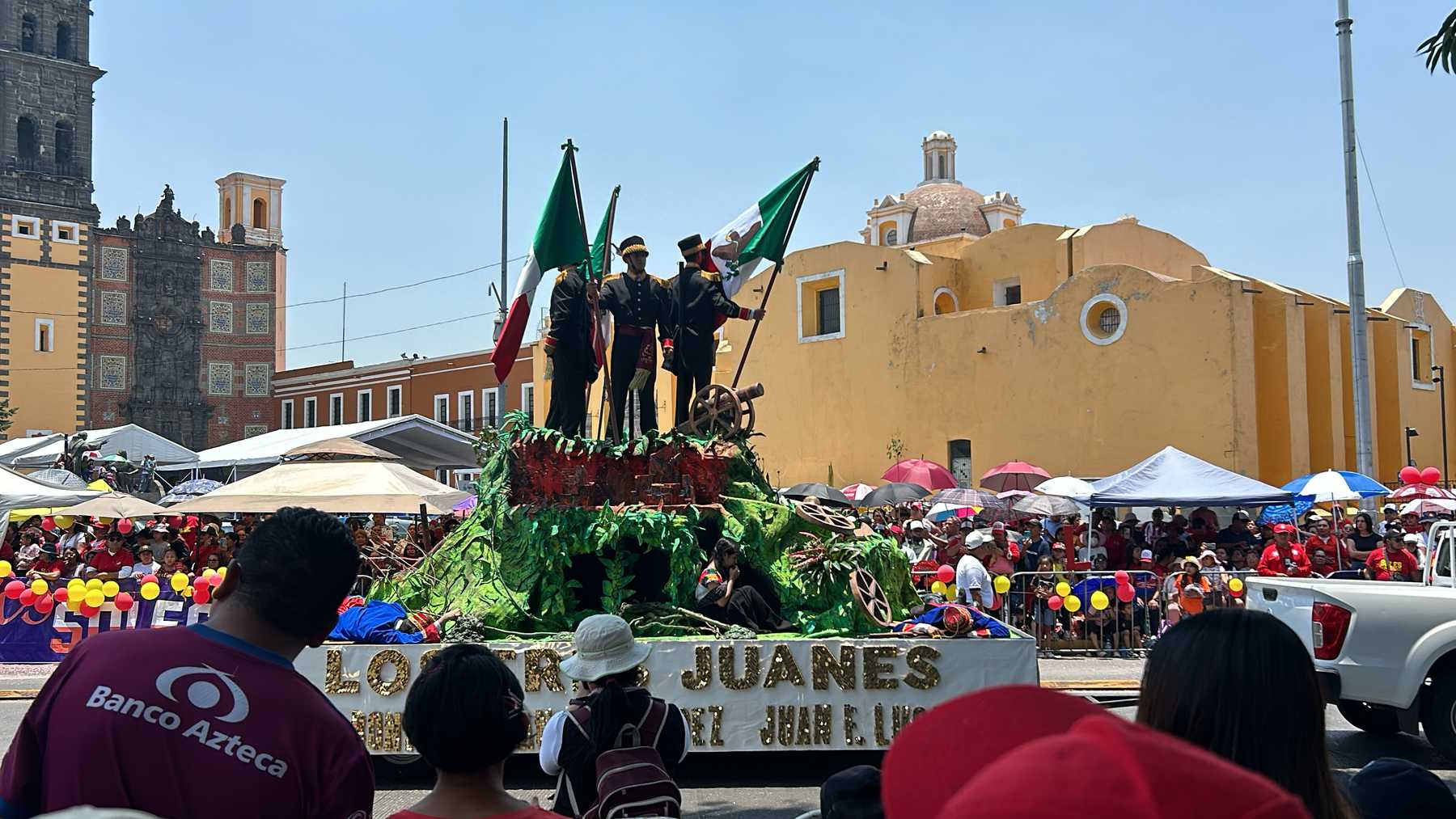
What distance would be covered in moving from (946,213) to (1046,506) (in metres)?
26.9

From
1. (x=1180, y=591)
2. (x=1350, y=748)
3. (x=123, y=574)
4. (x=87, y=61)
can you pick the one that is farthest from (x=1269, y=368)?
A: (x=87, y=61)

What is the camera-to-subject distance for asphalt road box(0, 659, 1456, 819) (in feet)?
28.9

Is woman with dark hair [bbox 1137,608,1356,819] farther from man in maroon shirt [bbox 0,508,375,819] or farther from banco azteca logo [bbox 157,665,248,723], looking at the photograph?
banco azteca logo [bbox 157,665,248,723]

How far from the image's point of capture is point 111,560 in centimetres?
1686

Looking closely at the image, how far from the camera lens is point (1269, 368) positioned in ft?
99.8

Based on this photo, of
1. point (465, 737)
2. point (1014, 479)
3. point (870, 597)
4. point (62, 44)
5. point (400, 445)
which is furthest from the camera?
point (62, 44)

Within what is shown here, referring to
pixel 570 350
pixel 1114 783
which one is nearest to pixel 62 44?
pixel 570 350

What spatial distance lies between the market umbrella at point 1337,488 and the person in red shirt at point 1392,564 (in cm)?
291

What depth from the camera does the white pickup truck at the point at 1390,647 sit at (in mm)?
9930

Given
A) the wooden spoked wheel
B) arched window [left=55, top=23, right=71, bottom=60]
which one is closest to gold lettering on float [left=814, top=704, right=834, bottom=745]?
the wooden spoked wheel

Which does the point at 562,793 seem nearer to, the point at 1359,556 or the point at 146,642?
the point at 146,642

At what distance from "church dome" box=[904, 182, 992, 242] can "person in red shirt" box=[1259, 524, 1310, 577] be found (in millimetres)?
30108

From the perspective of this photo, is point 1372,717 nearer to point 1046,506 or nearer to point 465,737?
point 1046,506

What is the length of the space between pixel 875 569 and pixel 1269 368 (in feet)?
75.7
